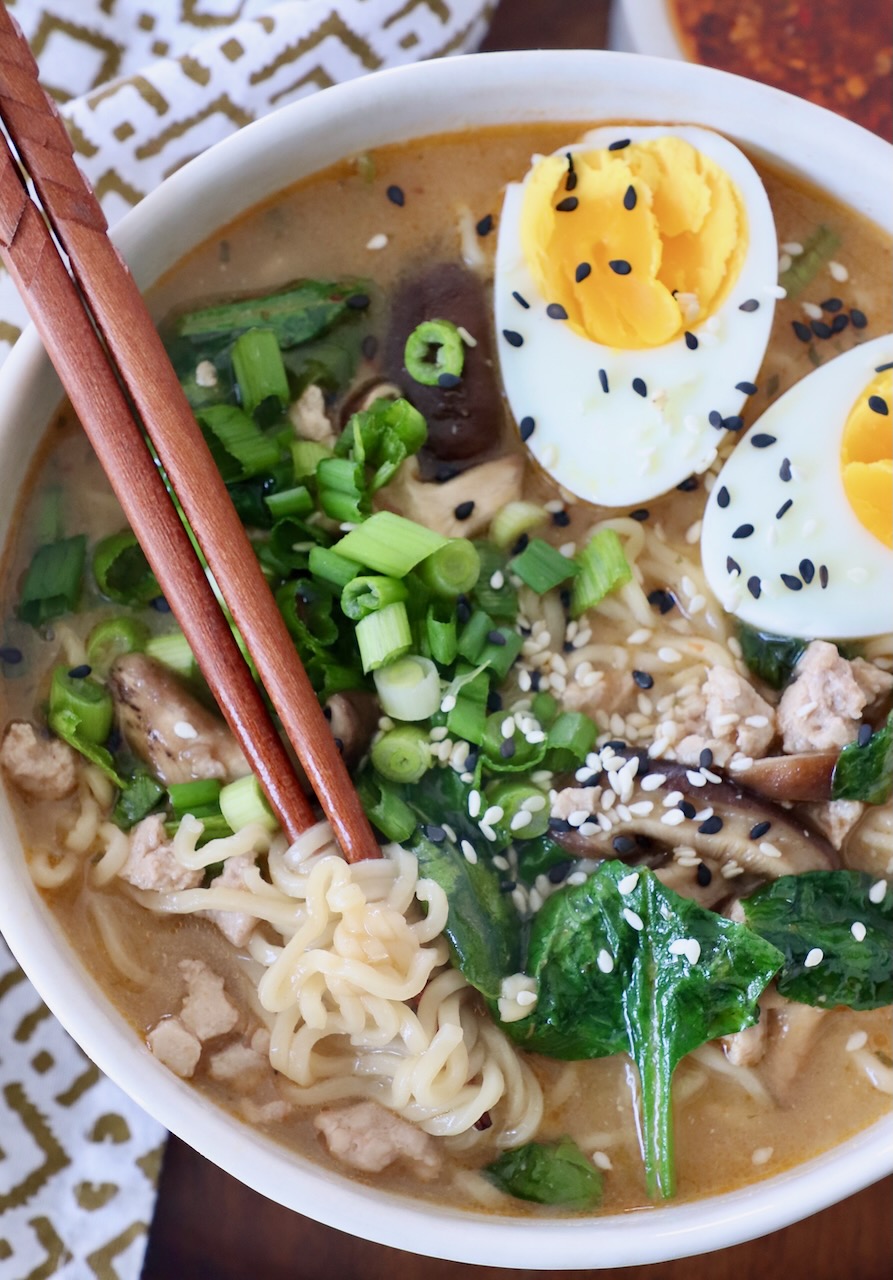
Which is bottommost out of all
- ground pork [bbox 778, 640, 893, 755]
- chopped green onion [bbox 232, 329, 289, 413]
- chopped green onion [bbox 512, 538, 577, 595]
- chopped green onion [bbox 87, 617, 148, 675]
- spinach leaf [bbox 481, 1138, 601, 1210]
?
spinach leaf [bbox 481, 1138, 601, 1210]

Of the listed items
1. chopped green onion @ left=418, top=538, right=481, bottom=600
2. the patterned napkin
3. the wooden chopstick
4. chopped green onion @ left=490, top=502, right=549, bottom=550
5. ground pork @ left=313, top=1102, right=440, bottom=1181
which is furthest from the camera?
the patterned napkin

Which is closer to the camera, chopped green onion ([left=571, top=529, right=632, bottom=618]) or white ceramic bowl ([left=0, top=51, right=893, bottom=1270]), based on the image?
white ceramic bowl ([left=0, top=51, right=893, bottom=1270])

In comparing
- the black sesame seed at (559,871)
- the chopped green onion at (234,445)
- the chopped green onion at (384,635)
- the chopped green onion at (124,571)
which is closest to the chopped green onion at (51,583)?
the chopped green onion at (124,571)

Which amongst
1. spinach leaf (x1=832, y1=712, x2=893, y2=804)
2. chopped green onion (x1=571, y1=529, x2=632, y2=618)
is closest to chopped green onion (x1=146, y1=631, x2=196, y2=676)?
chopped green onion (x1=571, y1=529, x2=632, y2=618)

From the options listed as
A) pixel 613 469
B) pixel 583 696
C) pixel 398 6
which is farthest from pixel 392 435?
pixel 398 6

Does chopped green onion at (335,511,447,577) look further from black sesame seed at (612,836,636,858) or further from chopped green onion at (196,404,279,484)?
black sesame seed at (612,836,636,858)

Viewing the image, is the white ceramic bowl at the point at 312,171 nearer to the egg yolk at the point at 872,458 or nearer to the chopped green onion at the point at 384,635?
the egg yolk at the point at 872,458

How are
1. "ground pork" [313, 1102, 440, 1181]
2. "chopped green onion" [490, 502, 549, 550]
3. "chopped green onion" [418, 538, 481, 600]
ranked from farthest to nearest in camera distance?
"chopped green onion" [490, 502, 549, 550]
"chopped green onion" [418, 538, 481, 600]
"ground pork" [313, 1102, 440, 1181]

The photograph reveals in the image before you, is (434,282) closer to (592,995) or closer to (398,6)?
(398,6)
